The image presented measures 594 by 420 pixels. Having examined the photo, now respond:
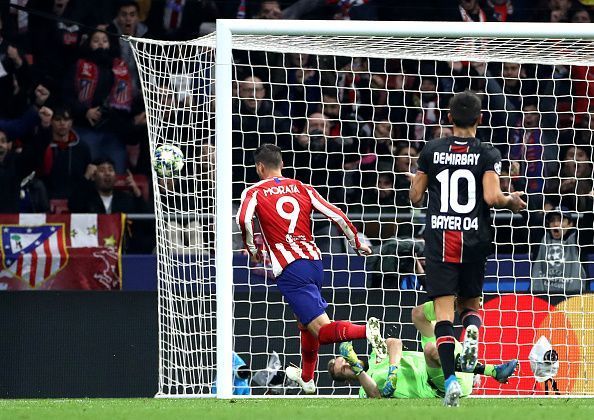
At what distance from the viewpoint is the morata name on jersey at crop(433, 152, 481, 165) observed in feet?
23.2

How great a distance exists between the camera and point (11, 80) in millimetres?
12773

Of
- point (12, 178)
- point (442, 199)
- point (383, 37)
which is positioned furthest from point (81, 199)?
point (442, 199)

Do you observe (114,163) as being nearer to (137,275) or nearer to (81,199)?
(81,199)

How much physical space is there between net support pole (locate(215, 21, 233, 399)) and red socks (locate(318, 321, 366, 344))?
0.66 metres

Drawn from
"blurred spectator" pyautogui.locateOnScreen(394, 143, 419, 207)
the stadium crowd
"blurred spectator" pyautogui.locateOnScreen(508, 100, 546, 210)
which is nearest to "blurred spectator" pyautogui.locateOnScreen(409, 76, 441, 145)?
the stadium crowd

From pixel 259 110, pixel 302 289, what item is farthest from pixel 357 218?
pixel 302 289

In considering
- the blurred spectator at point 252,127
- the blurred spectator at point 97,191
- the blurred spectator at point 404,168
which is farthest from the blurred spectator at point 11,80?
the blurred spectator at point 404,168

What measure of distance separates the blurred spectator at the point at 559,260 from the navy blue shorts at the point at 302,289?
2.52m

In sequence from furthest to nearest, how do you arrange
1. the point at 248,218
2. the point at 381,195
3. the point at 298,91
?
the point at 298,91 < the point at 381,195 < the point at 248,218

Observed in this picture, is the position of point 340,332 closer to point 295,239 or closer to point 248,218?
point 295,239

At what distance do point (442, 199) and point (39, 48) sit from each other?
23.3 feet

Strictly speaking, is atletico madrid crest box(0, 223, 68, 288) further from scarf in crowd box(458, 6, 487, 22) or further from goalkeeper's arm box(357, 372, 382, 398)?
scarf in crowd box(458, 6, 487, 22)

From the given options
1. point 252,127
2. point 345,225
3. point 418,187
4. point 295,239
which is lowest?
point 295,239

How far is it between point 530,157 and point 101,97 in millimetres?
4437
